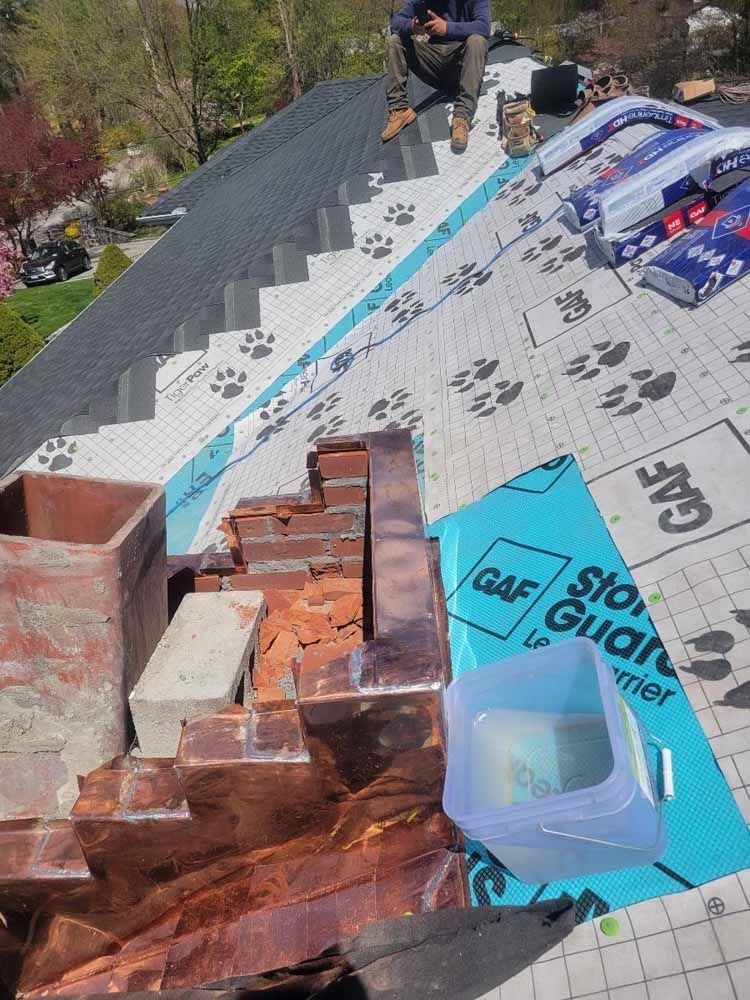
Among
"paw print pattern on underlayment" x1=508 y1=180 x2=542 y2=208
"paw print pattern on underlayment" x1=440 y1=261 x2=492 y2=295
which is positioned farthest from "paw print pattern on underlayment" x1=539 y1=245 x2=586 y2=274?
"paw print pattern on underlayment" x1=508 y1=180 x2=542 y2=208

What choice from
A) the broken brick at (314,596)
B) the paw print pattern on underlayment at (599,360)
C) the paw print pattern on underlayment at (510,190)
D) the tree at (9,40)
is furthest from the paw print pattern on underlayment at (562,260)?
the tree at (9,40)

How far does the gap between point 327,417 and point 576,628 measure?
3.41 meters

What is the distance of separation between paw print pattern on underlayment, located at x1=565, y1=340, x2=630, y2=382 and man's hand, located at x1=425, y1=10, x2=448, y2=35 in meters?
6.11

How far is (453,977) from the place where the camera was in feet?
5.65

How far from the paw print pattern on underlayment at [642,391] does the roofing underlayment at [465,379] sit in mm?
14

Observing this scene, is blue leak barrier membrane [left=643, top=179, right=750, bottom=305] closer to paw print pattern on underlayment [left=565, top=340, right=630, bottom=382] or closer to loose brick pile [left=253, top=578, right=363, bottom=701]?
paw print pattern on underlayment [left=565, top=340, right=630, bottom=382]

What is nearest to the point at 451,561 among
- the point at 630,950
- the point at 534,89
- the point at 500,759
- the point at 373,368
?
the point at 500,759

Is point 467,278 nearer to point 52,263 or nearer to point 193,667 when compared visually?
point 193,667

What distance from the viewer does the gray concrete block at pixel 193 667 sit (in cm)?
224

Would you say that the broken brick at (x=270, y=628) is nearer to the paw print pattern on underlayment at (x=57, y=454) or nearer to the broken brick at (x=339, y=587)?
the broken brick at (x=339, y=587)

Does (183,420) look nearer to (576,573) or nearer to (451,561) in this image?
(451,561)

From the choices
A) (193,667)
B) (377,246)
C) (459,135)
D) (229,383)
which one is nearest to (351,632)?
(193,667)

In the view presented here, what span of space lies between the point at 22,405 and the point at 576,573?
26.7 feet

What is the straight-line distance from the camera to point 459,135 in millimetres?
7926
